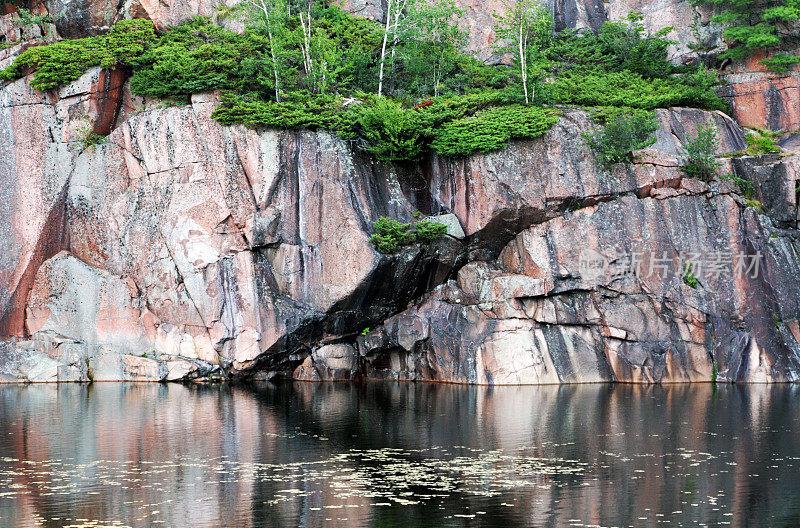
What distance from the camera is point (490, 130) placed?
112 feet

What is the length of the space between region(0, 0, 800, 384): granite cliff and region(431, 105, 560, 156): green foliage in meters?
0.70

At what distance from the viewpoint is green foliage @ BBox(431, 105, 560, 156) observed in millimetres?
34281

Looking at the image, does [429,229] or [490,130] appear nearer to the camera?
[429,229]

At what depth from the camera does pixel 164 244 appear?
34.9 meters

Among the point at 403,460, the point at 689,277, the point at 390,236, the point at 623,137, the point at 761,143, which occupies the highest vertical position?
the point at 761,143

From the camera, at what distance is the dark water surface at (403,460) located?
42.9ft

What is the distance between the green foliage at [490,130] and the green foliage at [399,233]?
342cm

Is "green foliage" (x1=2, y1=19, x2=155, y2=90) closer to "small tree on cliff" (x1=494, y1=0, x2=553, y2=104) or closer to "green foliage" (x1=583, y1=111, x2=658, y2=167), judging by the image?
"small tree on cliff" (x1=494, y1=0, x2=553, y2=104)

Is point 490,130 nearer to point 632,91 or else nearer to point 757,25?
point 632,91

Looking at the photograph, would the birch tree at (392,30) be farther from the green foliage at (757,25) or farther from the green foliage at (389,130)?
the green foliage at (757,25)

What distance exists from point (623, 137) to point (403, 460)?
827 inches

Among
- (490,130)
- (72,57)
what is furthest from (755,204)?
(72,57)

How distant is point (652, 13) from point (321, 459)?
37.9 metres

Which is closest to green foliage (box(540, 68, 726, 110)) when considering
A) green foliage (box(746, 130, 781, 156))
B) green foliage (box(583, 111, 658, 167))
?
green foliage (box(746, 130, 781, 156))
